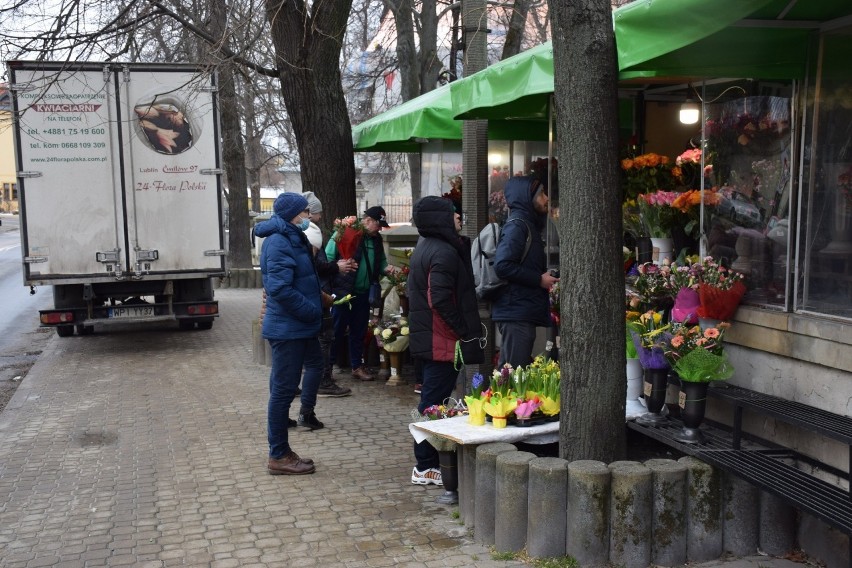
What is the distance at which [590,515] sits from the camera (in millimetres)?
4285

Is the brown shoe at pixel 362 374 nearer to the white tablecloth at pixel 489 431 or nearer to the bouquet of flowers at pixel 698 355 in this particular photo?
the white tablecloth at pixel 489 431

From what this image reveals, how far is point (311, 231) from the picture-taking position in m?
7.67

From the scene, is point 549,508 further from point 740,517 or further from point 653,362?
point 653,362

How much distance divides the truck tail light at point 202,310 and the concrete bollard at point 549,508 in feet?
28.6

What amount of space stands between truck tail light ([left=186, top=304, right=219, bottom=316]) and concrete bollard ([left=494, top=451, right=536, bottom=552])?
855cm

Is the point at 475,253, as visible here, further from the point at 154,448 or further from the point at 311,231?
the point at 154,448

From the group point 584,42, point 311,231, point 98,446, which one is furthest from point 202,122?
point 584,42

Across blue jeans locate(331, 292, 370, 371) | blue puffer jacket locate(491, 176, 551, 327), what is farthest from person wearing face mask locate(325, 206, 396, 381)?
blue puffer jacket locate(491, 176, 551, 327)

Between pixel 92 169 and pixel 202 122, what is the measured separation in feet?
4.93

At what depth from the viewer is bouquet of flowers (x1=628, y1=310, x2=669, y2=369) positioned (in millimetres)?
4875

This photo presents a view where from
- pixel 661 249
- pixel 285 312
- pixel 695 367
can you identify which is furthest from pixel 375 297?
pixel 695 367

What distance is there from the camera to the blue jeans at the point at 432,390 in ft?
18.7

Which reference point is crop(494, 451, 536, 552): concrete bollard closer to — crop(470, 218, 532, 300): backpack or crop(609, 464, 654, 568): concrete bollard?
crop(609, 464, 654, 568): concrete bollard

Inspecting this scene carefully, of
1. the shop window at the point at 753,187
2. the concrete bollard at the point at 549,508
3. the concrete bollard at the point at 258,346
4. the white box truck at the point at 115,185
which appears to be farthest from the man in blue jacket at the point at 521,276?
the white box truck at the point at 115,185
